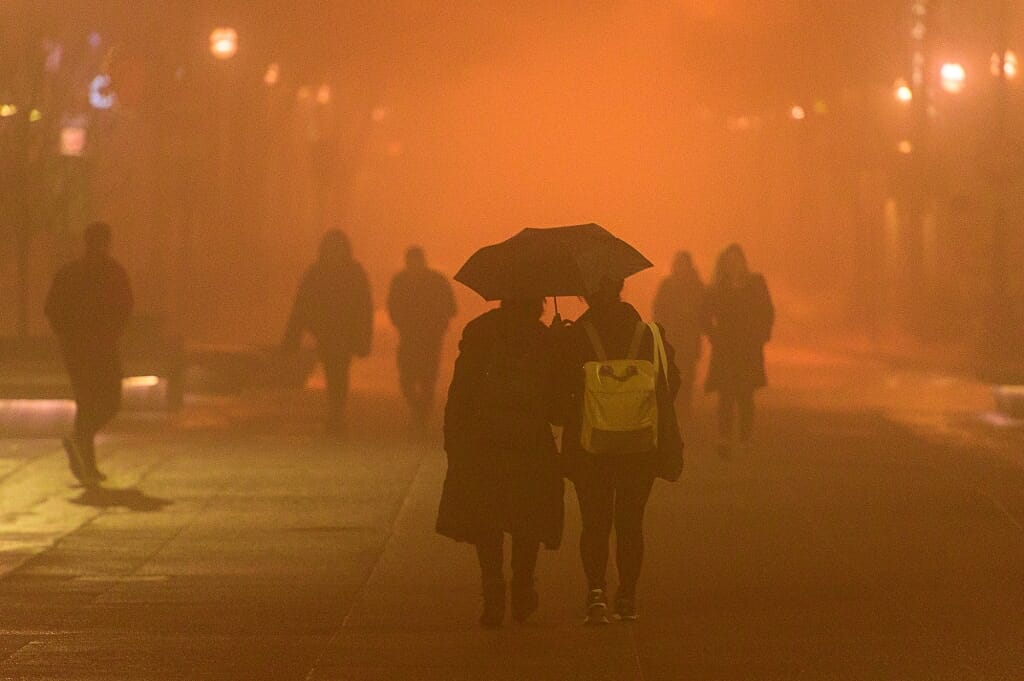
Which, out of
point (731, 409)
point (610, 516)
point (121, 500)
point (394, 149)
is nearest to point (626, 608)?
point (610, 516)

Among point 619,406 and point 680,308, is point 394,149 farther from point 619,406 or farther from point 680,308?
point 619,406

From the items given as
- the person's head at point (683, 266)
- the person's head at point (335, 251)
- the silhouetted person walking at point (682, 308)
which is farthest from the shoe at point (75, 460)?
the person's head at point (683, 266)

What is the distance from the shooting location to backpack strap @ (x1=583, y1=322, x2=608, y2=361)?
8.49m

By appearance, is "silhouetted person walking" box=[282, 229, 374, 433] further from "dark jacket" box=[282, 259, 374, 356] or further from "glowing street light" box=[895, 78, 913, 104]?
"glowing street light" box=[895, 78, 913, 104]

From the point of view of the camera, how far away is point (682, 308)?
18047mm

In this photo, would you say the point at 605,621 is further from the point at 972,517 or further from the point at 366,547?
the point at 972,517

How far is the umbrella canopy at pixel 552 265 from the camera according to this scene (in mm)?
8312

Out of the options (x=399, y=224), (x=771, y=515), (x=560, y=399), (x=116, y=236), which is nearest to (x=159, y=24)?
(x=116, y=236)

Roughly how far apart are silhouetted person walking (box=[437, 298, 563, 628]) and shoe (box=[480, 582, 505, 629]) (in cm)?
2

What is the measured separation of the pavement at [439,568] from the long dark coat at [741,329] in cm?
72

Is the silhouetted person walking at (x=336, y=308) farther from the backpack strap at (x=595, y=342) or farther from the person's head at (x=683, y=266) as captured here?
the backpack strap at (x=595, y=342)

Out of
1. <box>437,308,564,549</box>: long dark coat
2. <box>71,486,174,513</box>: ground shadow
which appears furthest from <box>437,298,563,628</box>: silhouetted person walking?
<box>71,486,174,513</box>: ground shadow

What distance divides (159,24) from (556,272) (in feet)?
70.4

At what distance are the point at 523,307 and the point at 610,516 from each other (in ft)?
3.59
